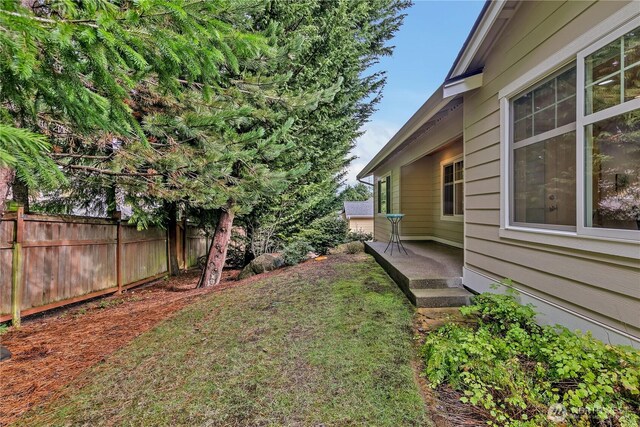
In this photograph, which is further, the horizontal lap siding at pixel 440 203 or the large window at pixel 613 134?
the horizontal lap siding at pixel 440 203

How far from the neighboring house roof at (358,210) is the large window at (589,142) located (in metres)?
22.4

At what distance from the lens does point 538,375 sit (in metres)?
2.21

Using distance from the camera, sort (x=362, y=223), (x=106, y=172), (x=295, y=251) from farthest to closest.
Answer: (x=362, y=223) → (x=295, y=251) → (x=106, y=172)

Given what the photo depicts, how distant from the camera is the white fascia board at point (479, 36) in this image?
3.35 metres

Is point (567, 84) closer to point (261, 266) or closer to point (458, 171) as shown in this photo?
point (458, 171)

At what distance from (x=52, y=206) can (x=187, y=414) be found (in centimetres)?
678

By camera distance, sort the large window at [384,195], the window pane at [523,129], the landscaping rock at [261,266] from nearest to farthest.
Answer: the window pane at [523,129]
the landscaping rock at [261,266]
the large window at [384,195]

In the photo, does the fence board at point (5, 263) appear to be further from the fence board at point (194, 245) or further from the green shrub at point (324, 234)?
the green shrub at point (324, 234)

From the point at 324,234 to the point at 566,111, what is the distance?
792 centimetres

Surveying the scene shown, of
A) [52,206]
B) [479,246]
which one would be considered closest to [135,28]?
[479,246]

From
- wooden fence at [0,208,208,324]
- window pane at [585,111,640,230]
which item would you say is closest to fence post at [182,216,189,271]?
wooden fence at [0,208,208,324]

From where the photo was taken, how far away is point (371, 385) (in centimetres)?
239

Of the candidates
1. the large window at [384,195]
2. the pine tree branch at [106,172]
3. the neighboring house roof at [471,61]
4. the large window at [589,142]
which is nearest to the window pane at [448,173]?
the neighboring house roof at [471,61]

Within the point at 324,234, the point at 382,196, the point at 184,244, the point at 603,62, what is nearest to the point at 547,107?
the point at 603,62
